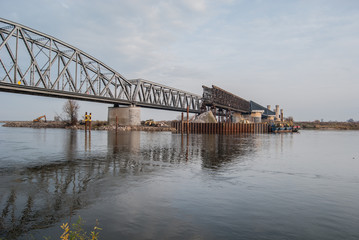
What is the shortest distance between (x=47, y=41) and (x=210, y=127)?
1715 inches

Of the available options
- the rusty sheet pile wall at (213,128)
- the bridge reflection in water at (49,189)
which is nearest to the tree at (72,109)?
the rusty sheet pile wall at (213,128)

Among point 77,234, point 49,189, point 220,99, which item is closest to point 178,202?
point 77,234

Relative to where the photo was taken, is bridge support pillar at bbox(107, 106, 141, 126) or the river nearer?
the river

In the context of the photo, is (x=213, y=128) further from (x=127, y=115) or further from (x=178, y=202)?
(x=178, y=202)

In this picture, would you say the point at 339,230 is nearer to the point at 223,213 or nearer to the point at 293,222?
the point at 293,222

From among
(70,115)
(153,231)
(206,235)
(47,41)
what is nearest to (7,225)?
(153,231)

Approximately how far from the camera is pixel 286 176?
12633 millimetres

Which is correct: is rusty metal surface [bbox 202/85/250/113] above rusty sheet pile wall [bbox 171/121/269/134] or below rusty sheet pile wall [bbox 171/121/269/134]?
above

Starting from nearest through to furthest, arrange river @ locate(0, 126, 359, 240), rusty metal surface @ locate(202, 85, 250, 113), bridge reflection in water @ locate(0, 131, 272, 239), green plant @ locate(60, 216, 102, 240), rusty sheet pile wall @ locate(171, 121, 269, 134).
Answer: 1. green plant @ locate(60, 216, 102, 240)
2. river @ locate(0, 126, 359, 240)
3. bridge reflection in water @ locate(0, 131, 272, 239)
4. rusty sheet pile wall @ locate(171, 121, 269, 134)
5. rusty metal surface @ locate(202, 85, 250, 113)

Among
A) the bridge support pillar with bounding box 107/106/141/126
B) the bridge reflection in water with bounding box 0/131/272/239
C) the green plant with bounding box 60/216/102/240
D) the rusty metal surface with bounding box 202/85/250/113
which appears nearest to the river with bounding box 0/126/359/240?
the bridge reflection in water with bounding box 0/131/272/239

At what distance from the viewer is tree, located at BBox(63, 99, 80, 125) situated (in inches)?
3671

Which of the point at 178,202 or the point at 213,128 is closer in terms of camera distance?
the point at 178,202

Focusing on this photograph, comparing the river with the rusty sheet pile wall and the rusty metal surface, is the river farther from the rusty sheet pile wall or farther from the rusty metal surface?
the rusty metal surface

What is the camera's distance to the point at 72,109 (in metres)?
93.6
